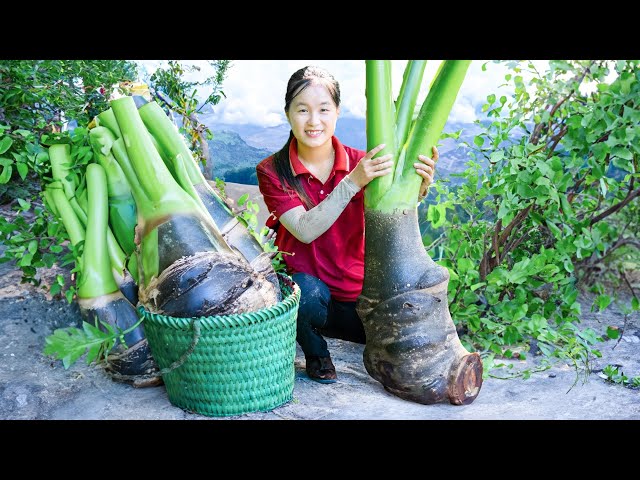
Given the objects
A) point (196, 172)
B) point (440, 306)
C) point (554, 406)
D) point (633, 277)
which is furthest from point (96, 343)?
point (633, 277)

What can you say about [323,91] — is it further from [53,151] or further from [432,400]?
[432,400]

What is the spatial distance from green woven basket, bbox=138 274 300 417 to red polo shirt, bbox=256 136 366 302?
0.39m

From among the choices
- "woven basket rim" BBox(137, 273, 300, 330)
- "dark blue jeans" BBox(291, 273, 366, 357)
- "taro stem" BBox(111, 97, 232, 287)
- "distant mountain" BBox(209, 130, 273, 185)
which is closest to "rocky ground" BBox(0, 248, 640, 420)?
"dark blue jeans" BBox(291, 273, 366, 357)

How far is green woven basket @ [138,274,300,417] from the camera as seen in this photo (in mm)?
1638

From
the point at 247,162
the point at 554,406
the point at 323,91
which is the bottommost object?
the point at 554,406

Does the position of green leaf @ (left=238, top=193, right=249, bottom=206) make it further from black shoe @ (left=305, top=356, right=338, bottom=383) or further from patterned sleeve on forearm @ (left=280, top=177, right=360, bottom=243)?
black shoe @ (left=305, top=356, right=338, bottom=383)

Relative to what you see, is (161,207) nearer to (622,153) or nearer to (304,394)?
(304,394)

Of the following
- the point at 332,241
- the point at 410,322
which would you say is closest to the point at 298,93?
the point at 332,241

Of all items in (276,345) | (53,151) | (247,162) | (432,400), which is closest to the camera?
(276,345)

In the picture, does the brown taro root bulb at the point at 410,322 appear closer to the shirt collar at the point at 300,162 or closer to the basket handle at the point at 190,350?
the shirt collar at the point at 300,162

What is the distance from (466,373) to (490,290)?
50 centimetres

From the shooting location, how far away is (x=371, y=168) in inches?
73.2

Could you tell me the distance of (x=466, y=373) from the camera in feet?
6.11

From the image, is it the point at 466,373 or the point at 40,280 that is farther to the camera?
the point at 40,280
